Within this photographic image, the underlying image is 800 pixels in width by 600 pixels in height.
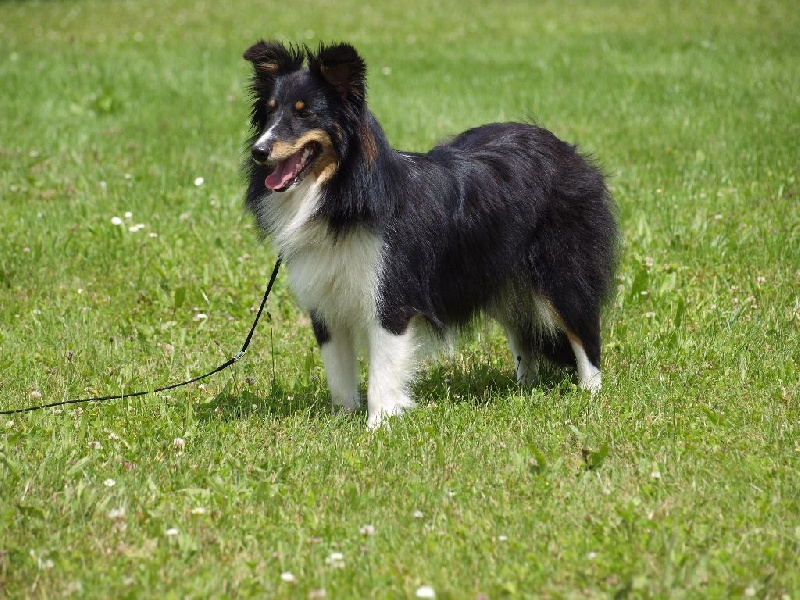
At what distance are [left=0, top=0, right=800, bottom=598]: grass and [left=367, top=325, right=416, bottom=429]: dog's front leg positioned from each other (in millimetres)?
135

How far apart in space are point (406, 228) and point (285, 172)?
2.14ft

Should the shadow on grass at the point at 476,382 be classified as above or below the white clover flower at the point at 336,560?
below

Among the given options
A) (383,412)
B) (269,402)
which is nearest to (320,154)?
(383,412)

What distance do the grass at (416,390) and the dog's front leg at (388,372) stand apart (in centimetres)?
13

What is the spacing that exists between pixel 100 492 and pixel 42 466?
34cm

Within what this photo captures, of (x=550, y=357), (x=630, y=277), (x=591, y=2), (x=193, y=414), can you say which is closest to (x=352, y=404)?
(x=193, y=414)

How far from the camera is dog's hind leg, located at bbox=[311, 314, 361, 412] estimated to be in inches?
205

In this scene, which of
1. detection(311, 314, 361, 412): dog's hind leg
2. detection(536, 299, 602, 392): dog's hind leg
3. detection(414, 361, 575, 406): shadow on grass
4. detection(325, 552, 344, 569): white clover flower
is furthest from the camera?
detection(414, 361, 575, 406): shadow on grass

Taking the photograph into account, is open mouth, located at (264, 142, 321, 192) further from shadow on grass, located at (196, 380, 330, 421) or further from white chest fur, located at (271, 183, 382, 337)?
shadow on grass, located at (196, 380, 330, 421)

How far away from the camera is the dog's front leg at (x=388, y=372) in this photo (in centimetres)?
495

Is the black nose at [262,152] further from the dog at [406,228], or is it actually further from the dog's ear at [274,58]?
the dog's ear at [274,58]

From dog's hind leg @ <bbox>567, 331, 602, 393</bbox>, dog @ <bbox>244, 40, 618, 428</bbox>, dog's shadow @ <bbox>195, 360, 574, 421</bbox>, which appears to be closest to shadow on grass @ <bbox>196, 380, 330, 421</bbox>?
dog's shadow @ <bbox>195, 360, 574, 421</bbox>

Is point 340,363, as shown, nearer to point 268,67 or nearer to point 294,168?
point 294,168

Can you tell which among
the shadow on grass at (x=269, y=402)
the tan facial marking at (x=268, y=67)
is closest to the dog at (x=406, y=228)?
the tan facial marking at (x=268, y=67)
